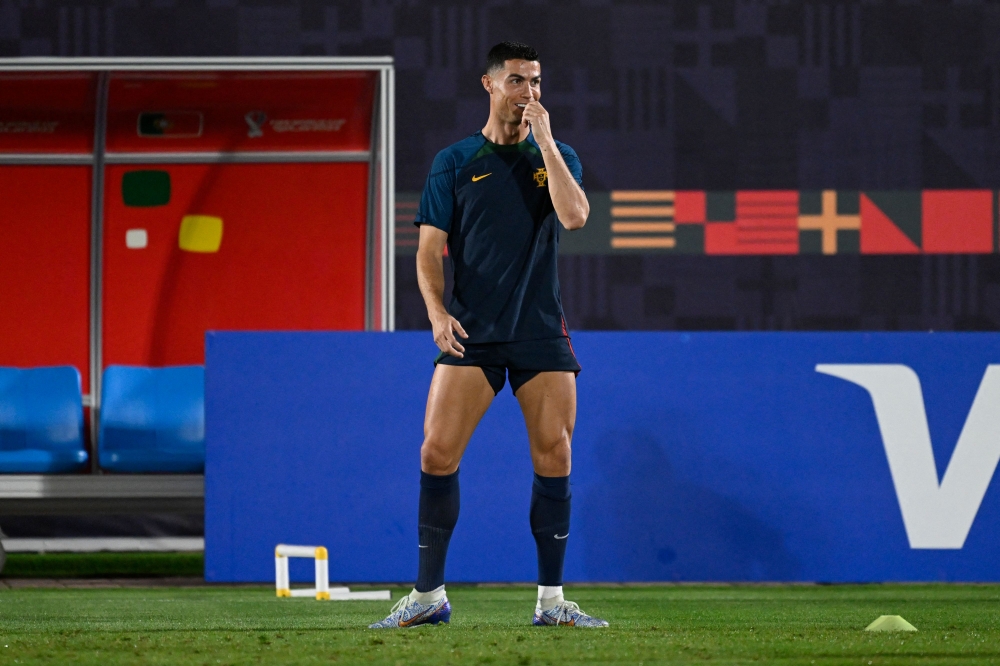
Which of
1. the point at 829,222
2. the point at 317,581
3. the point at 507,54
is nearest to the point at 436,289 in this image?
the point at 507,54

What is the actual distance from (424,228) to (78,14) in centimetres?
453

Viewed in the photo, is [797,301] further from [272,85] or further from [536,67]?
[536,67]

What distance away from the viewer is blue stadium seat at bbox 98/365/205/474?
5.71m

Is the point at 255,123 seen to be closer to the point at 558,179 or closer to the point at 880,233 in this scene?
the point at 880,233

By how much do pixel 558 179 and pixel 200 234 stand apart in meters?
4.37

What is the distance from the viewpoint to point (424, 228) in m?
3.00

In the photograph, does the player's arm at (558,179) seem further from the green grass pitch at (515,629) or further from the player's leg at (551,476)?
the green grass pitch at (515,629)

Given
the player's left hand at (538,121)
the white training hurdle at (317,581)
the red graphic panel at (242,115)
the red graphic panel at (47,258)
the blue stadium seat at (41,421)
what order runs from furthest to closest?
the red graphic panel at (47,258)
the red graphic panel at (242,115)
the blue stadium seat at (41,421)
the white training hurdle at (317,581)
the player's left hand at (538,121)

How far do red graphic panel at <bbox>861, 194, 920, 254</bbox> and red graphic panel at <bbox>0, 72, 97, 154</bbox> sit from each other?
14.1 ft

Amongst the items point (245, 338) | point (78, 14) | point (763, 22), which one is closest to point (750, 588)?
point (245, 338)

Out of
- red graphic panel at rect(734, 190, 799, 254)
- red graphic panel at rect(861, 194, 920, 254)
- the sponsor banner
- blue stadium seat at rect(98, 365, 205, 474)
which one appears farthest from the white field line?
red graphic panel at rect(861, 194, 920, 254)

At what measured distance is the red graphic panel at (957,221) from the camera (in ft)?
22.5

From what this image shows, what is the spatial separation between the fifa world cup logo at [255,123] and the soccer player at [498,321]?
4.01 m

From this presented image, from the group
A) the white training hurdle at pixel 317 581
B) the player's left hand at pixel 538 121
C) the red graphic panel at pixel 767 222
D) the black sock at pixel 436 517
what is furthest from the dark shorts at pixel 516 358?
the red graphic panel at pixel 767 222
